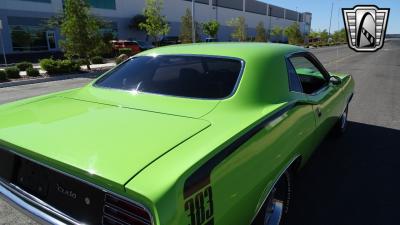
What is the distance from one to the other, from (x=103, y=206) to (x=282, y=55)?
2212 millimetres

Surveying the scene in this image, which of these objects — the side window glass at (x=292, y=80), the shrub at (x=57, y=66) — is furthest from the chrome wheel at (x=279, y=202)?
the shrub at (x=57, y=66)

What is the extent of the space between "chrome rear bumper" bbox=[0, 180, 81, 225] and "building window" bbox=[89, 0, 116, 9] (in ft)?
133

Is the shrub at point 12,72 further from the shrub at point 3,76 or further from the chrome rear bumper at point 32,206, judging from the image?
the chrome rear bumper at point 32,206

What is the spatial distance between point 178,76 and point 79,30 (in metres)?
18.0

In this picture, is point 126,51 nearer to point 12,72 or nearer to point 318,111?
point 12,72

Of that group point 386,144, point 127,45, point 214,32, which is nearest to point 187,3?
point 214,32

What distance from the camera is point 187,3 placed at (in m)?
56.4

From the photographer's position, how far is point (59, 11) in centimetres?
2647

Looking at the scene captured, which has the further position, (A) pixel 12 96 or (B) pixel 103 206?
(A) pixel 12 96

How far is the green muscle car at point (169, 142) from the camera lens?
68.3 inches

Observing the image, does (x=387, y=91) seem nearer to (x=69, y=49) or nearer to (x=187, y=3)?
(x=69, y=49)

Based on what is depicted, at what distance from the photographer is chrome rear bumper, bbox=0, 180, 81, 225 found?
6.64 feet

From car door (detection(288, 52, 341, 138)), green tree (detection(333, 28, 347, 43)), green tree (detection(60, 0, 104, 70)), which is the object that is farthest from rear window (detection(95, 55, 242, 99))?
green tree (detection(333, 28, 347, 43))

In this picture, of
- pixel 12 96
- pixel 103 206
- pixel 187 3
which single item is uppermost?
pixel 187 3
